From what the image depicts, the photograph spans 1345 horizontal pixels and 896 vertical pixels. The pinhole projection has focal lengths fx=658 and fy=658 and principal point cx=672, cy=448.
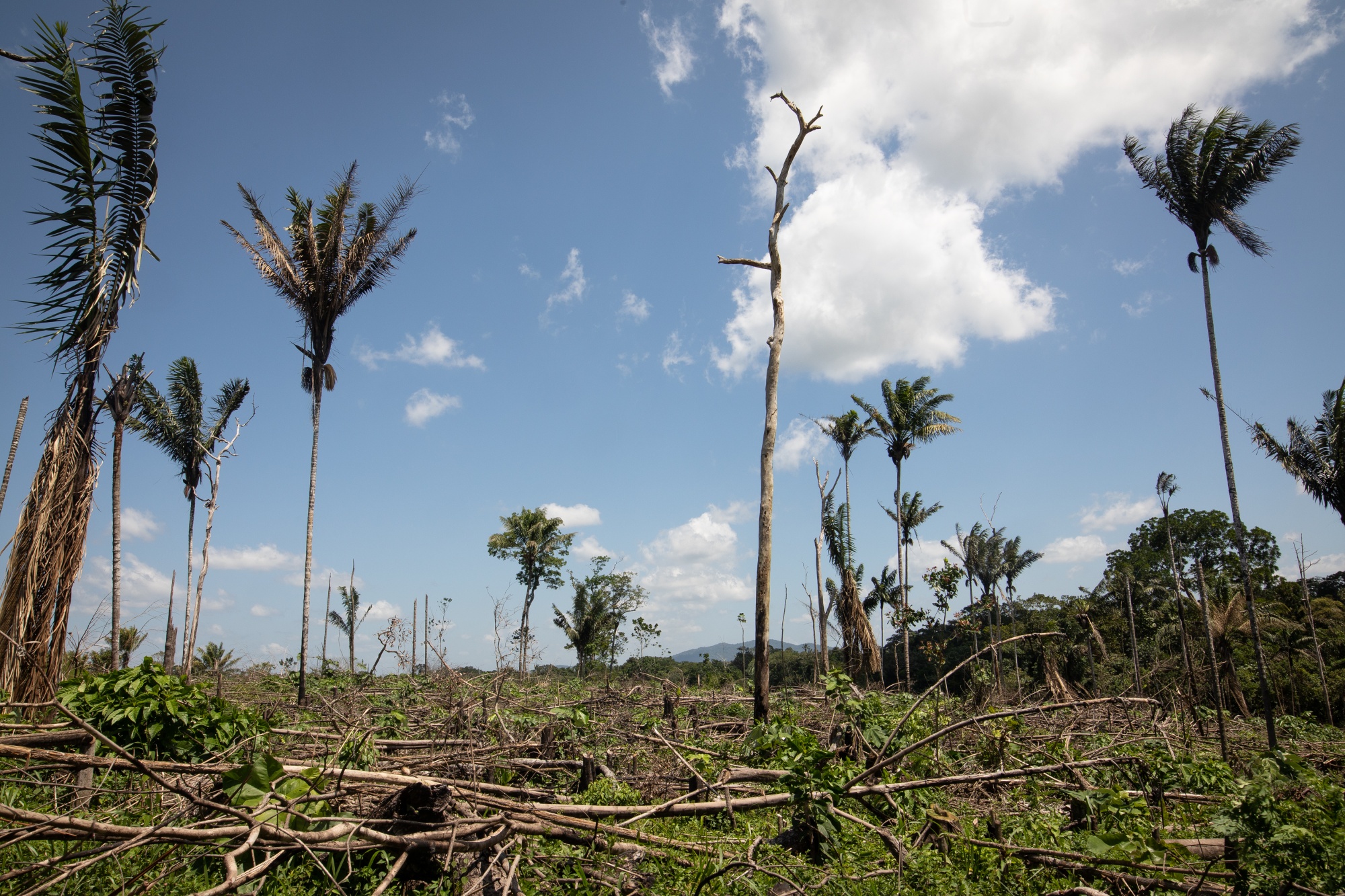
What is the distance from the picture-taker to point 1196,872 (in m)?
3.17

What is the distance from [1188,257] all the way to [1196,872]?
16.2m

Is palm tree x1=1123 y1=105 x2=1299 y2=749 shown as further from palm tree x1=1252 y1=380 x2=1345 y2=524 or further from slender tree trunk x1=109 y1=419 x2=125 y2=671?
slender tree trunk x1=109 y1=419 x2=125 y2=671

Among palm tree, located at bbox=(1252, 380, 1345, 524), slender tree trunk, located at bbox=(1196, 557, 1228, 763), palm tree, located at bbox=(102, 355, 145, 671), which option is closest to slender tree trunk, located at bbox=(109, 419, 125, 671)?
palm tree, located at bbox=(102, 355, 145, 671)

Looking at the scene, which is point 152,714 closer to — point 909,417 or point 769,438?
point 769,438

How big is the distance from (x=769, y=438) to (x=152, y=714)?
273 inches

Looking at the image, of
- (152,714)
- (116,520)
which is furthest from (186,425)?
(152,714)

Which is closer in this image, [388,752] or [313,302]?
[388,752]

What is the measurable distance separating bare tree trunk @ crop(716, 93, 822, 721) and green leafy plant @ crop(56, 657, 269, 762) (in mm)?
5359

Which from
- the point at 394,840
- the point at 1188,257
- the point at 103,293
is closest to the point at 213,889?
the point at 394,840

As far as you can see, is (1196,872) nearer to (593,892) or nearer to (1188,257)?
(593,892)

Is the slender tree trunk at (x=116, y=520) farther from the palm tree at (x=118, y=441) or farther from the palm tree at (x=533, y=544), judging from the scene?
the palm tree at (x=533, y=544)

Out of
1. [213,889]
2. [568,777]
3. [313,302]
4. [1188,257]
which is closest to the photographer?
[213,889]

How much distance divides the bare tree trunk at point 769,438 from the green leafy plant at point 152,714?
536 centimetres

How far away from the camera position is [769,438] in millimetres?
9008
